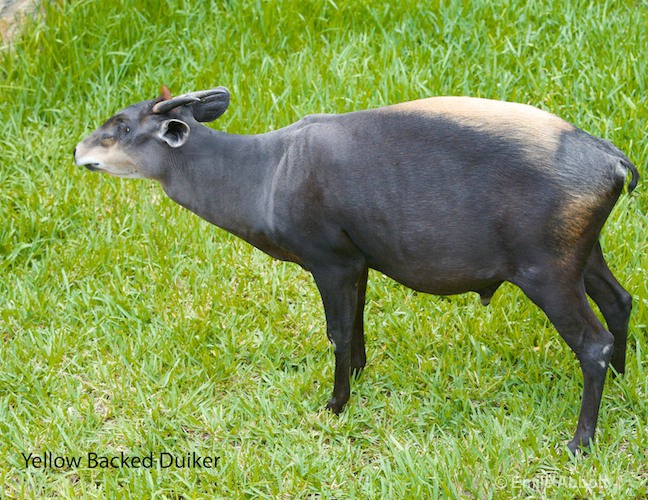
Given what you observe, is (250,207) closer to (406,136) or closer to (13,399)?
(406,136)

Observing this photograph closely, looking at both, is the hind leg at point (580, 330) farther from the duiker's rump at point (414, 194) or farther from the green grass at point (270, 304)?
the green grass at point (270, 304)

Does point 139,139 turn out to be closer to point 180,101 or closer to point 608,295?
point 180,101

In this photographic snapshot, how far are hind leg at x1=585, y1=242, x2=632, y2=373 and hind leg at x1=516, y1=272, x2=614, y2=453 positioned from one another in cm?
42

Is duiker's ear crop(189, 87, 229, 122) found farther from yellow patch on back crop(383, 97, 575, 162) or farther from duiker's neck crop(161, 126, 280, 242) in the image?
yellow patch on back crop(383, 97, 575, 162)

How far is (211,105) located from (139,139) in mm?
401

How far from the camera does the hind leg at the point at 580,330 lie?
4.55 m

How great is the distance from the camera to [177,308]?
5.99 meters

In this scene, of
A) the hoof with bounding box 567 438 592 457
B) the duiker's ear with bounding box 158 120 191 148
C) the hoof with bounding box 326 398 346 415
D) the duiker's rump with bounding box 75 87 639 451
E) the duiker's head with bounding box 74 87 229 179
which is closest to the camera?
the duiker's rump with bounding box 75 87 639 451

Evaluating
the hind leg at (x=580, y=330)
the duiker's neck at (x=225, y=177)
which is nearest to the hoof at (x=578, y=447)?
the hind leg at (x=580, y=330)

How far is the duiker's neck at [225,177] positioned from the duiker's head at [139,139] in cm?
7

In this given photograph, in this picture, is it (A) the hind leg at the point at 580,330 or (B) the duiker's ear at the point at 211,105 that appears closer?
(A) the hind leg at the point at 580,330

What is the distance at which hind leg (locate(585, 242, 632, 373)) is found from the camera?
507cm

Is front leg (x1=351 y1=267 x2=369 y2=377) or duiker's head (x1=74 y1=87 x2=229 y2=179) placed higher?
duiker's head (x1=74 y1=87 x2=229 y2=179)

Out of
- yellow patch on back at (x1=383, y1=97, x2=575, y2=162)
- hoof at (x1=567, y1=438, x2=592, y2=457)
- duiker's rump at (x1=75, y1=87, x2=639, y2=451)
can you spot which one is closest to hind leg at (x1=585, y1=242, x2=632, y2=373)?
duiker's rump at (x1=75, y1=87, x2=639, y2=451)
